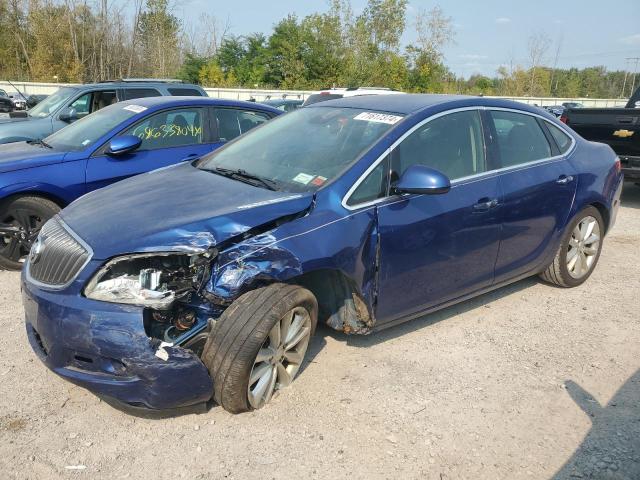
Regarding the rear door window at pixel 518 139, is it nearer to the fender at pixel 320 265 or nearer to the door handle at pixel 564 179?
the door handle at pixel 564 179

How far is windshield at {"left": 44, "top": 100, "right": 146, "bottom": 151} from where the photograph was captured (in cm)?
556

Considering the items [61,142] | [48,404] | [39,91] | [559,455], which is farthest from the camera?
[39,91]

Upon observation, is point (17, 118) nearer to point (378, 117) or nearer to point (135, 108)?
point (135, 108)

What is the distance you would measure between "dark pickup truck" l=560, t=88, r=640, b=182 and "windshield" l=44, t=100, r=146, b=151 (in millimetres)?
6755

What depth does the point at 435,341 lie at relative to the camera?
154 inches

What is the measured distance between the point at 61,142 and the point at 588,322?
210 inches

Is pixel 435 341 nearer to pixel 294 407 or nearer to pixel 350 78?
pixel 294 407

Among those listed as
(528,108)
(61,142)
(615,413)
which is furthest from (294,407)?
(61,142)

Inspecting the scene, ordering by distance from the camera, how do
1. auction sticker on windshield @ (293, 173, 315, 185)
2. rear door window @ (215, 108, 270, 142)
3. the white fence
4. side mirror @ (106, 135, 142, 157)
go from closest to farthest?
auction sticker on windshield @ (293, 173, 315, 185), side mirror @ (106, 135, 142, 157), rear door window @ (215, 108, 270, 142), the white fence

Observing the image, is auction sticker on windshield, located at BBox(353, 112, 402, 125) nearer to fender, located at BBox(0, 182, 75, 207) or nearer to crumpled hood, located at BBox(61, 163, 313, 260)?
crumpled hood, located at BBox(61, 163, 313, 260)

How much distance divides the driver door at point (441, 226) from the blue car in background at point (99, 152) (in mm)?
3140

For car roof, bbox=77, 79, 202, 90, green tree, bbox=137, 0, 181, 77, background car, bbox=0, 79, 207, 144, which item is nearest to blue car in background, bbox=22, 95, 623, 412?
background car, bbox=0, 79, 207, 144

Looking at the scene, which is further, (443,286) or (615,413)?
(443,286)

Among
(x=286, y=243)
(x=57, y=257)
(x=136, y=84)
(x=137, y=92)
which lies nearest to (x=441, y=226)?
(x=286, y=243)
